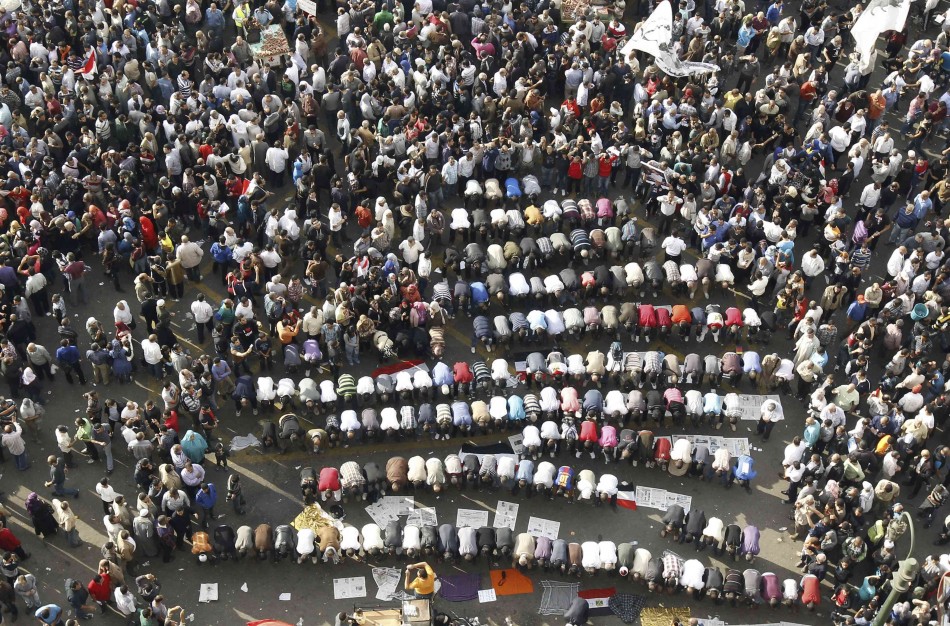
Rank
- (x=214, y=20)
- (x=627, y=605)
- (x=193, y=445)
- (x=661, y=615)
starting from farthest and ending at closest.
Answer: (x=214, y=20), (x=193, y=445), (x=627, y=605), (x=661, y=615)

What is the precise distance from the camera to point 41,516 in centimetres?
2538

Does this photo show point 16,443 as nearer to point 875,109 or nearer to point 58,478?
point 58,478

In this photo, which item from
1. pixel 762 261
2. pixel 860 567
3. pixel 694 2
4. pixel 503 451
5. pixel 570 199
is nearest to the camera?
pixel 860 567

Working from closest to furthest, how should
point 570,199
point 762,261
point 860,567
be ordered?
point 860,567, point 762,261, point 570,199

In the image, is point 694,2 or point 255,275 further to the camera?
point 694,2

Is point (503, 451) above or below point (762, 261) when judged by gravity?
below

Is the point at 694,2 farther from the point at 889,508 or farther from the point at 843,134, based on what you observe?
the point at 889,508

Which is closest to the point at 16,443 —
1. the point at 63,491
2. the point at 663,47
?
the point at 63,491

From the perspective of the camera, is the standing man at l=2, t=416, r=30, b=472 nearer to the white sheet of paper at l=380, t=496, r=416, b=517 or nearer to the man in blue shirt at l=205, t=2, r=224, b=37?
the white sheet of paper at l=380, t=496, r=416, b=517

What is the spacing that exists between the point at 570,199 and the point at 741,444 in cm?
854

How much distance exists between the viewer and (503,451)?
91.5 ft

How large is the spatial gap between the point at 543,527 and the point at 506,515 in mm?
878

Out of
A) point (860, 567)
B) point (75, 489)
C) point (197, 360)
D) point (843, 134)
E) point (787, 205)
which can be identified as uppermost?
point (843, 134)

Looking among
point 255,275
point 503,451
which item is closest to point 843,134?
point 503,451
